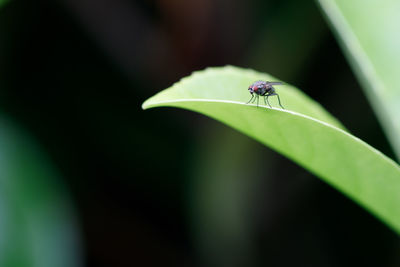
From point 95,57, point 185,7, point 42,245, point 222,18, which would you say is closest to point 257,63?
point 222,18

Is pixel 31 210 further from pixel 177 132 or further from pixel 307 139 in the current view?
pixel 307 139

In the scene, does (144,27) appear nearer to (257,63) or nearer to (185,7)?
(185,7)

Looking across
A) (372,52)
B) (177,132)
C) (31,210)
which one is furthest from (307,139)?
(177,132)

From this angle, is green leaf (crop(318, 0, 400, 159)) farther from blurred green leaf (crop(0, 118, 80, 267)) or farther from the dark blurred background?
blurred green leaf (crop(0, 118, 80, 267))

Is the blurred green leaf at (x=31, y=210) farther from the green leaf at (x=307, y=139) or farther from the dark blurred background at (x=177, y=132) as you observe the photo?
the green leaf at (x=307, y=139)

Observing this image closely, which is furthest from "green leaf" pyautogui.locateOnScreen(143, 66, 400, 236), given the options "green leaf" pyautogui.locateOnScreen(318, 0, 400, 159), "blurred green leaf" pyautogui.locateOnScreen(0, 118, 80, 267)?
"blurred green leaf" pyautogui.locateOnScreen(0, 118, 80, 267)

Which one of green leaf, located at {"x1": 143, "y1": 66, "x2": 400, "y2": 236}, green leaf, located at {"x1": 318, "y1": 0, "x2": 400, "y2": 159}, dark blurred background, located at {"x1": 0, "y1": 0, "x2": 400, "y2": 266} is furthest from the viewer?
dark blurred background, located at {"x1": 0, "y1": 0, "x2": 400, "y2": 266}
